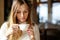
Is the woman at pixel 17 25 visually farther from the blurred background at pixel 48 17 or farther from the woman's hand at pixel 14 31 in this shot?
the blurred background at pixel 48 17

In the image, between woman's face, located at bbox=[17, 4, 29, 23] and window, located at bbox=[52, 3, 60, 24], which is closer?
woman's face, located at bbox=[17, 4, 29, 23]

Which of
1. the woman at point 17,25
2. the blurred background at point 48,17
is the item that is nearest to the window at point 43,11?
the blurred background at point 48,17

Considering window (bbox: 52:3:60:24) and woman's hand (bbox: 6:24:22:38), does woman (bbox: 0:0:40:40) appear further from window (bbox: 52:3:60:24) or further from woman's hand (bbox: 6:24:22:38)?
window (bbox: 52:3:60:24)

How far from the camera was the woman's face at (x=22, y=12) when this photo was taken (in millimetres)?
552

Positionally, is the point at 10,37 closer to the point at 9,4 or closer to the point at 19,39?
the point at 19,39

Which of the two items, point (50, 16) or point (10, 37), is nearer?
point (10, 37)

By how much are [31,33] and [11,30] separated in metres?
0.10

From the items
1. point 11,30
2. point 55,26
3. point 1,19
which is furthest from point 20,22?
point 55,26

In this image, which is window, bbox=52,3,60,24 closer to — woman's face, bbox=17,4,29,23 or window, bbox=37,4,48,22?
window, bbox=37,4,48,22

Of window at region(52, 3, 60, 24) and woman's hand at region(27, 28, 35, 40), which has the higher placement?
window at region(52, 3, 60, 24)

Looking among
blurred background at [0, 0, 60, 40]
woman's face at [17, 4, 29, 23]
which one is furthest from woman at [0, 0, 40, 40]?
blurred background at [0, 0, 60, 40]

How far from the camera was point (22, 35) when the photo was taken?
549mm

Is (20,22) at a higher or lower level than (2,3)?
lower

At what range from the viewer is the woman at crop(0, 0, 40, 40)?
0.54 meters
